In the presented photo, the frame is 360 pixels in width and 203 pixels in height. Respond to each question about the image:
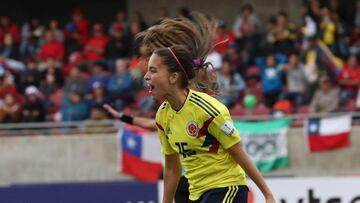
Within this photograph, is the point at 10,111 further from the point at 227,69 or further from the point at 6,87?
the point at 227,69

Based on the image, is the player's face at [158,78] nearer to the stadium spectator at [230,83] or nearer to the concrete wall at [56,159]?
the stadium spectator at [230,83]

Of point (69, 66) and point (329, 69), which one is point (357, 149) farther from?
point (69, 66)

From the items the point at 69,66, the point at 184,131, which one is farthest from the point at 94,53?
the point at 184,131

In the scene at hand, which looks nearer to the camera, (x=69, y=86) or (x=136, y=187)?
(x=136, y=187)

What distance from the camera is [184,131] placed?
5945 millimetres

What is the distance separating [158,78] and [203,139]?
1.57ft

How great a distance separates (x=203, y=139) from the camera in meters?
5.94

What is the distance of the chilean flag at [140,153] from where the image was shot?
15.3 metres

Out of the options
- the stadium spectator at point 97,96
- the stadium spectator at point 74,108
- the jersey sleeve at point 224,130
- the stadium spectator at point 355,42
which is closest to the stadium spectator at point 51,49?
the stadium spectator at point 74,108


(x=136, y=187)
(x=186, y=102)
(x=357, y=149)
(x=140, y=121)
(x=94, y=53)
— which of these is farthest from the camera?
(x=94, y=53)

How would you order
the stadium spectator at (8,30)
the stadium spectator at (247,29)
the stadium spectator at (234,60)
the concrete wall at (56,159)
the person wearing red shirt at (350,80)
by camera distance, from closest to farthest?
the person wearing red shirt at (350,80) → the concrete wall at (56,159) → the stadium spectator at (234,60) → the stadium spectator at (247,29) → the stadium spectator at (8,30)

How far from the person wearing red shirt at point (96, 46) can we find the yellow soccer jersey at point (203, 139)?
11.4m

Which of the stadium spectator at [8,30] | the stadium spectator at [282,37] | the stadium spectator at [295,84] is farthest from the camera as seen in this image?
the stadium spectator at [8,30]

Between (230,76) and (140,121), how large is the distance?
6.87 metres
